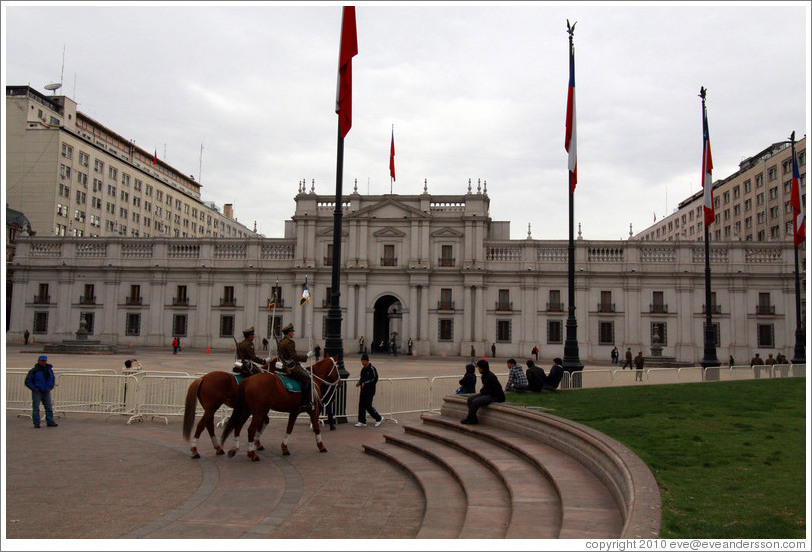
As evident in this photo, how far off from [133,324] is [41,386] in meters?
44.2

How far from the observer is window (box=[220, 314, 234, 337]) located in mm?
53872

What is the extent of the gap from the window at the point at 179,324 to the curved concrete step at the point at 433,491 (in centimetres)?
4553

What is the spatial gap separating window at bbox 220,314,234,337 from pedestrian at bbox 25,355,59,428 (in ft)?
133

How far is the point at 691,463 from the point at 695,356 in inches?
1777

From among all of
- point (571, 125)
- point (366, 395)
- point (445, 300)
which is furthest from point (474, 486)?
point (445, 300)

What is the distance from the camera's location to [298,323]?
174ft

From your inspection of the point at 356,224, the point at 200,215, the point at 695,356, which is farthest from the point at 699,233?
the point at 200,215

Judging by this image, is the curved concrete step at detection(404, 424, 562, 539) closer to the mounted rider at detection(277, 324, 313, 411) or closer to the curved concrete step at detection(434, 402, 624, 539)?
the curved concrete step at detection(434, 402, 624, 539)

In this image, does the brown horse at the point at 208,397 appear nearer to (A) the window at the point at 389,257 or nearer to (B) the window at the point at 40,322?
(A) the window at the point at 389,257

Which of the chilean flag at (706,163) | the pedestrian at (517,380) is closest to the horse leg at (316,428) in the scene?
the pedestrian at (517,380)

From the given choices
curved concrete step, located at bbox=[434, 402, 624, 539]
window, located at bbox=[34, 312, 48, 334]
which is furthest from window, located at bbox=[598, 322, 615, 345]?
window, located at bbox=[34, 312, 48, 334]

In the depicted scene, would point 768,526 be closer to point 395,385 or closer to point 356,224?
point 395,385

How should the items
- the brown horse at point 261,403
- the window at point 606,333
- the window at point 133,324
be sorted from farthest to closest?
the window at point 133,324, the window at point 606,333, the brown horse at point 261,403

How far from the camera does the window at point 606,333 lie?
5006 cm
